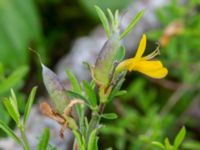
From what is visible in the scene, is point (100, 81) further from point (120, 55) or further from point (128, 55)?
point (128, 55)

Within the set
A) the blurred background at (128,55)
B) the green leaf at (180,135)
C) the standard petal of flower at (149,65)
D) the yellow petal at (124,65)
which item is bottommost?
the blurred background at (128,55)

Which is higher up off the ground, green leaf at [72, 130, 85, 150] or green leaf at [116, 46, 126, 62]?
green leaf at [116, 46, 126, 62]

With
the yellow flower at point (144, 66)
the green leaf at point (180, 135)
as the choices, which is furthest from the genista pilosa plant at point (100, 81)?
the green leaf at point (180, 135)

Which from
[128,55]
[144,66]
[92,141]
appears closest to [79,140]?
[92,141]

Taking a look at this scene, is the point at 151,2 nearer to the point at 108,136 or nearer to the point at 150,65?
the point at 108,136

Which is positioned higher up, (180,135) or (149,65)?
(149,65)

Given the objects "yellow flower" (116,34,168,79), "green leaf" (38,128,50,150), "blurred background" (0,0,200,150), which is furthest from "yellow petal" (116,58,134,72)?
"blurred background" (0,0,200,150)

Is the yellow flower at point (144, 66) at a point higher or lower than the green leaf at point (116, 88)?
higher

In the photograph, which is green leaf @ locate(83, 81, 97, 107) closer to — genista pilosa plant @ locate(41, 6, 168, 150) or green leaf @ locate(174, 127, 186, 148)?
genista pilosa plant @ locate(41, 6, 168, 150)

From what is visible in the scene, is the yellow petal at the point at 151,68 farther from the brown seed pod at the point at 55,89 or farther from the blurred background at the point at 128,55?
the blurred background at the point at 128,55
